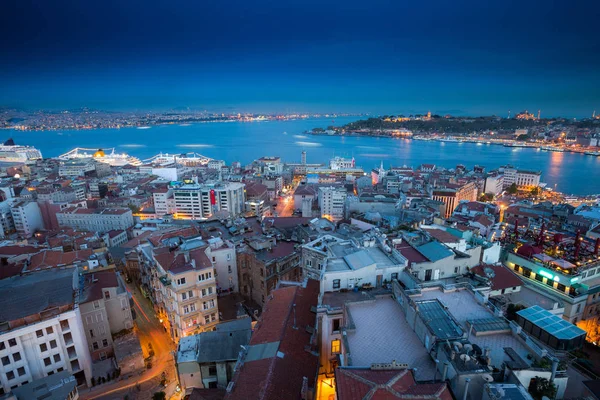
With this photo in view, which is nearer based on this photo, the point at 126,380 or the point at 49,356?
the point at 49,356

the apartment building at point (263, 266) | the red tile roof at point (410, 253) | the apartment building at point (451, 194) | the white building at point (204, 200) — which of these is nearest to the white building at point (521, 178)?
the apartment building at point (451, 194)

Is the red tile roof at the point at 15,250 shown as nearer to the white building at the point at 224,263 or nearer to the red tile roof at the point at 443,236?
the white building at the point at 224,263

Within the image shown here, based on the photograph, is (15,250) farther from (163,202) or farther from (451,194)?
(451,194)

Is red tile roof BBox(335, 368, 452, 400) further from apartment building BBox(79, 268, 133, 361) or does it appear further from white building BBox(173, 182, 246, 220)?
white building BBox(173, 182, 246, 220)

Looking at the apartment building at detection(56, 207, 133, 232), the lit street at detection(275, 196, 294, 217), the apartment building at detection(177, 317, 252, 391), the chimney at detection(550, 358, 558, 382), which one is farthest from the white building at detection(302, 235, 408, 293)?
the lit street at detection(275, 196, 294, 217)

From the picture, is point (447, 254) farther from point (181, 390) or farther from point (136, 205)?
point (136, 205)

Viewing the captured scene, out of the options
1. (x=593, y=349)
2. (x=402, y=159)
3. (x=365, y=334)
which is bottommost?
(x=402, y=159)

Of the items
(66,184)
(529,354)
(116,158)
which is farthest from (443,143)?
(529,354)

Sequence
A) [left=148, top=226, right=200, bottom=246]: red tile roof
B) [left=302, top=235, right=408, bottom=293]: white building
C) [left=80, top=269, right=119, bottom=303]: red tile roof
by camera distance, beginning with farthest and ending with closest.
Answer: [left=148, top=226, right=200, bottom=246]: red tile roof → [left=80, top=269, right=119, bottom=303]: red tile roof → [left=302, top=235, right=408, bottom=293]: white building
